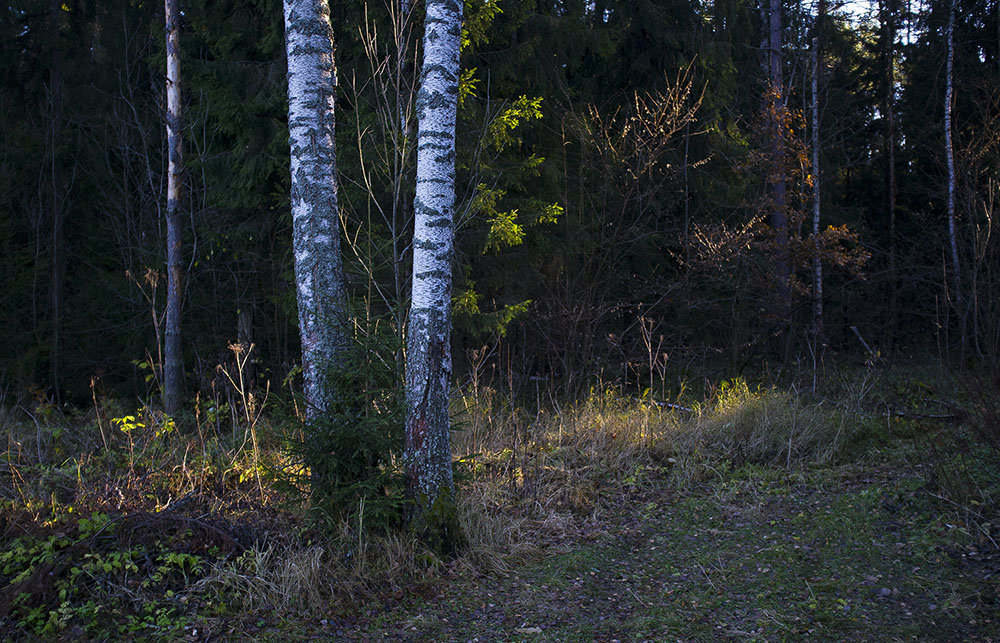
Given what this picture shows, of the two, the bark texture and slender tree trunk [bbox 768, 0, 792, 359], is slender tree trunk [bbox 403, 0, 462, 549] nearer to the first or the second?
slender tree trunk [bbox 768, 0, 792, 359]

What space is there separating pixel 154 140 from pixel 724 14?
11.0 meters

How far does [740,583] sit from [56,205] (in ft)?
46.7

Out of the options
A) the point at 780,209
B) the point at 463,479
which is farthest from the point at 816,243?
the point at 463,479

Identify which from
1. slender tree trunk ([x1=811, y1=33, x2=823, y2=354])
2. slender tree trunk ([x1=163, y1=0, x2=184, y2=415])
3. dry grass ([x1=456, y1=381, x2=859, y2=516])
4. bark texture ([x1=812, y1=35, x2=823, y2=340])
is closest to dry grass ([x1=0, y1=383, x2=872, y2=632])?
dry grass ([x1=456, y1=381, x2=859, y2=516])

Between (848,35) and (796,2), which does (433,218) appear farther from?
(848,35)

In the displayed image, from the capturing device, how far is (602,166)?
1033cm

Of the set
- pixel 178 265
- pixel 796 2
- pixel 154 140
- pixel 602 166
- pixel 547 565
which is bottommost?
pixel 547 565

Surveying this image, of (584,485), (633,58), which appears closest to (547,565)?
(584,485)

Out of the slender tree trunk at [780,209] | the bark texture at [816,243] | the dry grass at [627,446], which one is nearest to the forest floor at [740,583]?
the dry grass at [627,446]

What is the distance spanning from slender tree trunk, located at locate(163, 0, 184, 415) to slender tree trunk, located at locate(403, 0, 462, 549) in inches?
239

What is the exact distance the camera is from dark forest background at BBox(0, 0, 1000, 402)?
9336 mm

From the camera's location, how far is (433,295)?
4535 millimetres

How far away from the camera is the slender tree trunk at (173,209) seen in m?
9.30

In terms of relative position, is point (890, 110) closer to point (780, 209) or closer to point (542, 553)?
point (780, 209)
